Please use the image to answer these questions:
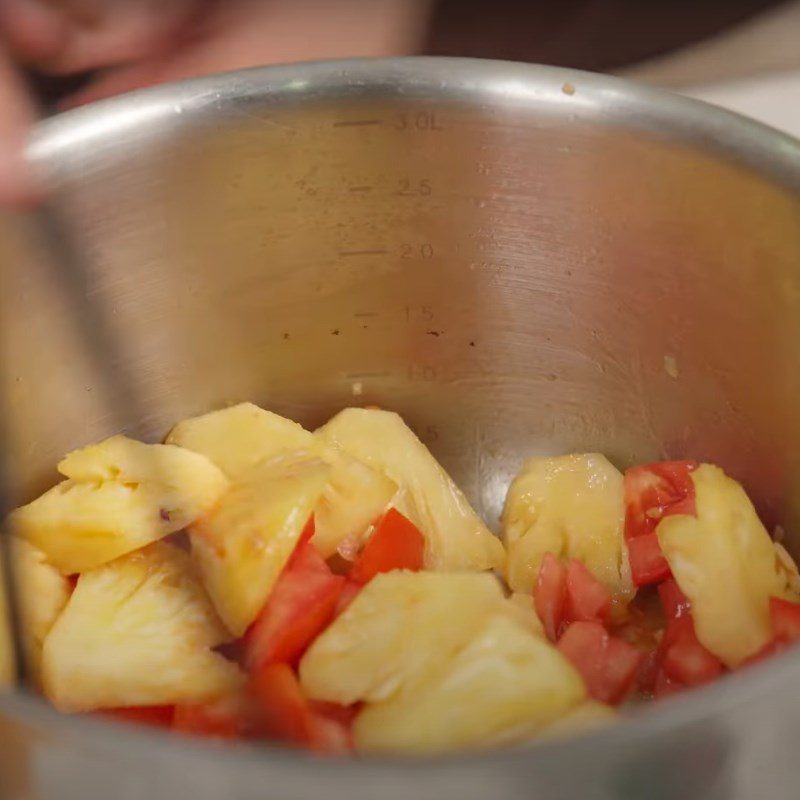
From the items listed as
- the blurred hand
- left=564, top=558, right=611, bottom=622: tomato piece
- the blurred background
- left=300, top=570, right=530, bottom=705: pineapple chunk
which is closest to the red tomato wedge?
left=300, top=570, right=530, bottom=705: pineapple chunk

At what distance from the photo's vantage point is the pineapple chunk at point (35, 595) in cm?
88

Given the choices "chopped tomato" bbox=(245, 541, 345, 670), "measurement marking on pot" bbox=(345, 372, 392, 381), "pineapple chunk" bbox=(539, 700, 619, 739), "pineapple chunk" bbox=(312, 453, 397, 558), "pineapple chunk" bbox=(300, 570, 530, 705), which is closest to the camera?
"pineapple chunk" bbox=(539, 700, 619, 739)

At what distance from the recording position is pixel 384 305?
1100mm

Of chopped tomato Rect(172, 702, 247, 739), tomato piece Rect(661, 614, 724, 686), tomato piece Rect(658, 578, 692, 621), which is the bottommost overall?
tomato piece Rect(661, 614, 724, 686)

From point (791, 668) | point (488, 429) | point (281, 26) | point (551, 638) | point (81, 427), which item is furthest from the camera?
point (281, 26)

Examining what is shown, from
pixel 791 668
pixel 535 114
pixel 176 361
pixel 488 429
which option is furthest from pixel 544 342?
pixel 791 668

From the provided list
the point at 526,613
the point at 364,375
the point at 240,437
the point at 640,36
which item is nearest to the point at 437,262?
the point at 364,375

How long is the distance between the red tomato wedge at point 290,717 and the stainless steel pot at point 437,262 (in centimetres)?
33

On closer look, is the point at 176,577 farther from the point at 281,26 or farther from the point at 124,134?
the point at 281,26

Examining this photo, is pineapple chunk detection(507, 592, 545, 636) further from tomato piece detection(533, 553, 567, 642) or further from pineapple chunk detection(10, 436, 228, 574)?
pineapple chunk detection(10, 436, 228, 574)

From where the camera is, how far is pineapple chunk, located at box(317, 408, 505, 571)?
1.03 metres

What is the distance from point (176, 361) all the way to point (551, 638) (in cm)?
45

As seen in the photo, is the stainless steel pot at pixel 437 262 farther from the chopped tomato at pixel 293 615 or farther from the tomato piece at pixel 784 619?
the chopped tomato at pixel 293 615

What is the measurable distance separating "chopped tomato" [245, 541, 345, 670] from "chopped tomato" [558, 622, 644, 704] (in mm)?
199
